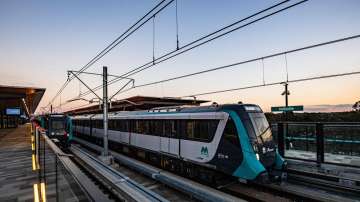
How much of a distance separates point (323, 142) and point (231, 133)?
16.5 ft

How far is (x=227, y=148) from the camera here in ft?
29.7

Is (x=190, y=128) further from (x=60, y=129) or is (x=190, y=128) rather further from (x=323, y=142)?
(x=60, y=129)

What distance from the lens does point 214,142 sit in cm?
953

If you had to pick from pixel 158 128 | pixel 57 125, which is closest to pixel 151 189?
pixel 158 128

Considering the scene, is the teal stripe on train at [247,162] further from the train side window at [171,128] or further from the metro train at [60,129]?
the metro train at [60,129]

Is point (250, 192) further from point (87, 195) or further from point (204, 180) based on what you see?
point (87, 195)

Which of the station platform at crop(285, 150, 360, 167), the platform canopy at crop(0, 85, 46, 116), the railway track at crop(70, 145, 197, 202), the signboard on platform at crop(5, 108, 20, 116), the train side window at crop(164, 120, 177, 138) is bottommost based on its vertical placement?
the railway track at crop(70, 145, 197, 202)

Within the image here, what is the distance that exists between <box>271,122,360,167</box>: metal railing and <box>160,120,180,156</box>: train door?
5404 mm

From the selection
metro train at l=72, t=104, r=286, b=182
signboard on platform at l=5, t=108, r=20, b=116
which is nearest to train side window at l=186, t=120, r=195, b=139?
metro train at l=72, t=104, r=286, b=182

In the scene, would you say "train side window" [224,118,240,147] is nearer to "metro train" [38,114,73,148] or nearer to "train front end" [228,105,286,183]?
"train front end" [228,105,286,183]

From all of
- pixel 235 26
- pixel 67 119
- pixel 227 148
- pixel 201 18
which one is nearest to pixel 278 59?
pixel 201 18

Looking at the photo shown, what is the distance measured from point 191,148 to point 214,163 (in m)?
1.51

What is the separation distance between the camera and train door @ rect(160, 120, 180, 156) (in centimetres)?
1171

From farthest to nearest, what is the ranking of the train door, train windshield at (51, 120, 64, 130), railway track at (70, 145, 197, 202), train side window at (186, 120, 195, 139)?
train windshield at (51, 120, 64, 130) → the train door → train side window at (186, 120, 195, 139) → railway track at (70, 145, 197, 202)
